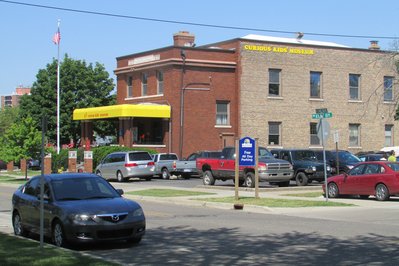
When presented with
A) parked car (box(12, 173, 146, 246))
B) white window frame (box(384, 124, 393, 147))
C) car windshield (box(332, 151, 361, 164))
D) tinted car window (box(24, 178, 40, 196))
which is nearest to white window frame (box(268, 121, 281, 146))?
white window frame (box(384, 124, 393, 147))

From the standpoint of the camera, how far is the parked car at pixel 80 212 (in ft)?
39.1

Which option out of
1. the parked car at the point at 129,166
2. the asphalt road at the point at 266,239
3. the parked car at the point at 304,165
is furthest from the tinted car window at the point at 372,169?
the parked car at the point at 129,166

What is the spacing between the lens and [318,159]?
3269cm

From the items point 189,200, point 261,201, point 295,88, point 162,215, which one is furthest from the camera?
point 295,88

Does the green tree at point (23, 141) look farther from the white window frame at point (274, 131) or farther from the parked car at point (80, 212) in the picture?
the parked car at point (80, 212)

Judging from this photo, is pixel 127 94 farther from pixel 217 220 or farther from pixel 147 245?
pixel 147 245

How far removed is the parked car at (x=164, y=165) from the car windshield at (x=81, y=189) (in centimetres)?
2611

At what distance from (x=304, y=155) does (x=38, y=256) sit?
76.2 feet

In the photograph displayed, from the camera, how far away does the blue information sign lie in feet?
77.6

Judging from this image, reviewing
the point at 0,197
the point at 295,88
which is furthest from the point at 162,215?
the point at 295,88

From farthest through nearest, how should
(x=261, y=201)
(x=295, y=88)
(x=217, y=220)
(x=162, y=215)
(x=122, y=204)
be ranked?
1. (x=295, y=88)
2. (x=261, y=201)
3. (x=162, y=215)
4. (x=217, y=220)
5. (x=122, y=204)

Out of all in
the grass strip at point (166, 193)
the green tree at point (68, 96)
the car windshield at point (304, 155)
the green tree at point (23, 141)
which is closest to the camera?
the grass strip at point (166, 193)

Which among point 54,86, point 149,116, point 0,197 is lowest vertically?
point 0,197

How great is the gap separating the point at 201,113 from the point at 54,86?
2258cm
